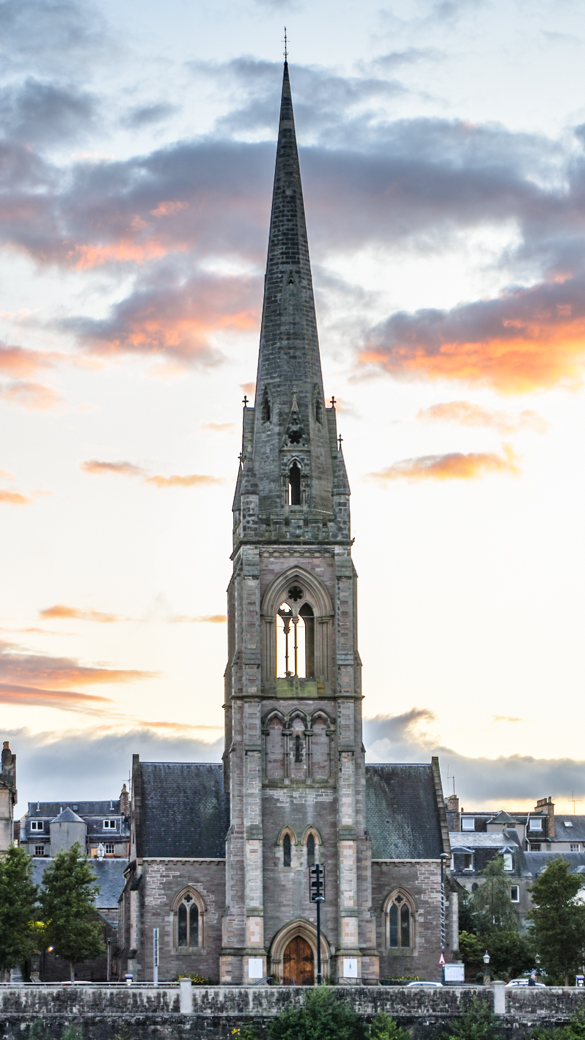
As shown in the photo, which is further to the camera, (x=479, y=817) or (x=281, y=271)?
(x=479, y=817)

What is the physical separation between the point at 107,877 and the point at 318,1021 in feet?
153

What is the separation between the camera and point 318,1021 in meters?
60.4

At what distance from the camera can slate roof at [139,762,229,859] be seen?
82.4m

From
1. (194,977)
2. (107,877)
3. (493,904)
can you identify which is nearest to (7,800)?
(107,877)

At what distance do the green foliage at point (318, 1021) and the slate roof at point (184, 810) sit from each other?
21120mm

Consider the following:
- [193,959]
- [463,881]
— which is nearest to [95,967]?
[193,959]

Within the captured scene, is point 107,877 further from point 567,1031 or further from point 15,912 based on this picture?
point 567,1031

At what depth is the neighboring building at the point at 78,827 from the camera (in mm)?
132625

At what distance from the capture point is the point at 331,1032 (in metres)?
60.4

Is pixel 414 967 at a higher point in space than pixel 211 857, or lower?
lower

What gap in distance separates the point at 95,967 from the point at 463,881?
31.0 metres

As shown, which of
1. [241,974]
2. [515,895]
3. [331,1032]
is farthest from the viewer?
[515,895]

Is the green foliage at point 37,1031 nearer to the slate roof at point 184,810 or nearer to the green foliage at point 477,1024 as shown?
the green foliage at point 477,1024

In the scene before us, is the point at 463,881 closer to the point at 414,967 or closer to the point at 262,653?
the point at 414,967
